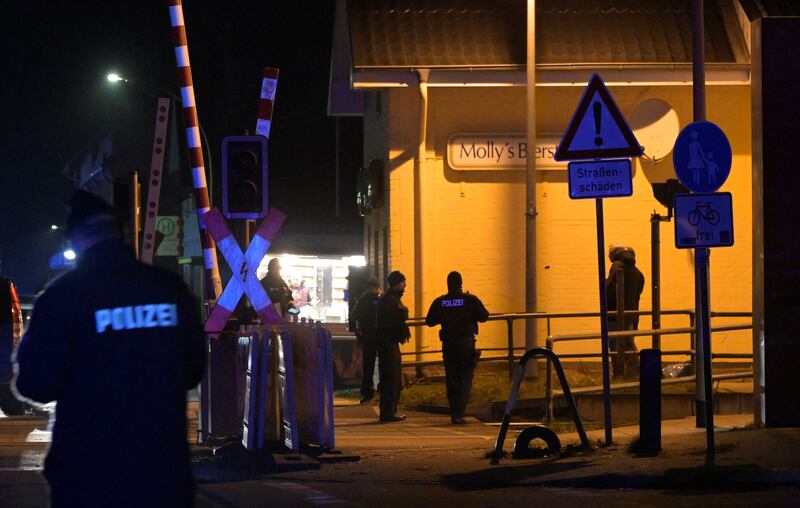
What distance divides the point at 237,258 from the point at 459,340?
4783 mm

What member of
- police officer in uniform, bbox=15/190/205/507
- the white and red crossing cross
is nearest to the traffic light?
the white and red crossing cross

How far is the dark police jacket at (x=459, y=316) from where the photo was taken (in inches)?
669

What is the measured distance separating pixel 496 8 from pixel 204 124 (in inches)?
767

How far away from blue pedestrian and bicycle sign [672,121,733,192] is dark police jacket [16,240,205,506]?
8113mm

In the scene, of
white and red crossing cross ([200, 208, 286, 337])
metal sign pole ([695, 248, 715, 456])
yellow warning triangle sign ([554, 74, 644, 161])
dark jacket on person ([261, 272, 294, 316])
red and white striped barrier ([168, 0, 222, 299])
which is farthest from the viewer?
dark jacket on person ([261, 272, 294, 316])

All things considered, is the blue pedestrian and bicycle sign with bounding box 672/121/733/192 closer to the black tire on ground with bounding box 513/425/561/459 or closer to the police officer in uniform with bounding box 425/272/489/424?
the black tire on ground with bounding box 513/425/561/459

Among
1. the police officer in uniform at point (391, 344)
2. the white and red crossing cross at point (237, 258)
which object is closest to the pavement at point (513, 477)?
the white and red crossing cross at point (237, 258)

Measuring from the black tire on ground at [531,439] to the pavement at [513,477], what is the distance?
0.44 ft

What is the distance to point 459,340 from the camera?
17.0 metres

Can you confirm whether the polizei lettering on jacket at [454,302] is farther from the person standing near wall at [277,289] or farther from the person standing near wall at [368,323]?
the person standing near wall at [277,289]

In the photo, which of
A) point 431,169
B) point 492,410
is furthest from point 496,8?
point 492,410

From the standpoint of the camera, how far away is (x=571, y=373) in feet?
65.2

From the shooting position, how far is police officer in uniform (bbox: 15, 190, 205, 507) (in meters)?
4.93

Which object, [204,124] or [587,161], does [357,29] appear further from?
[204,124]
